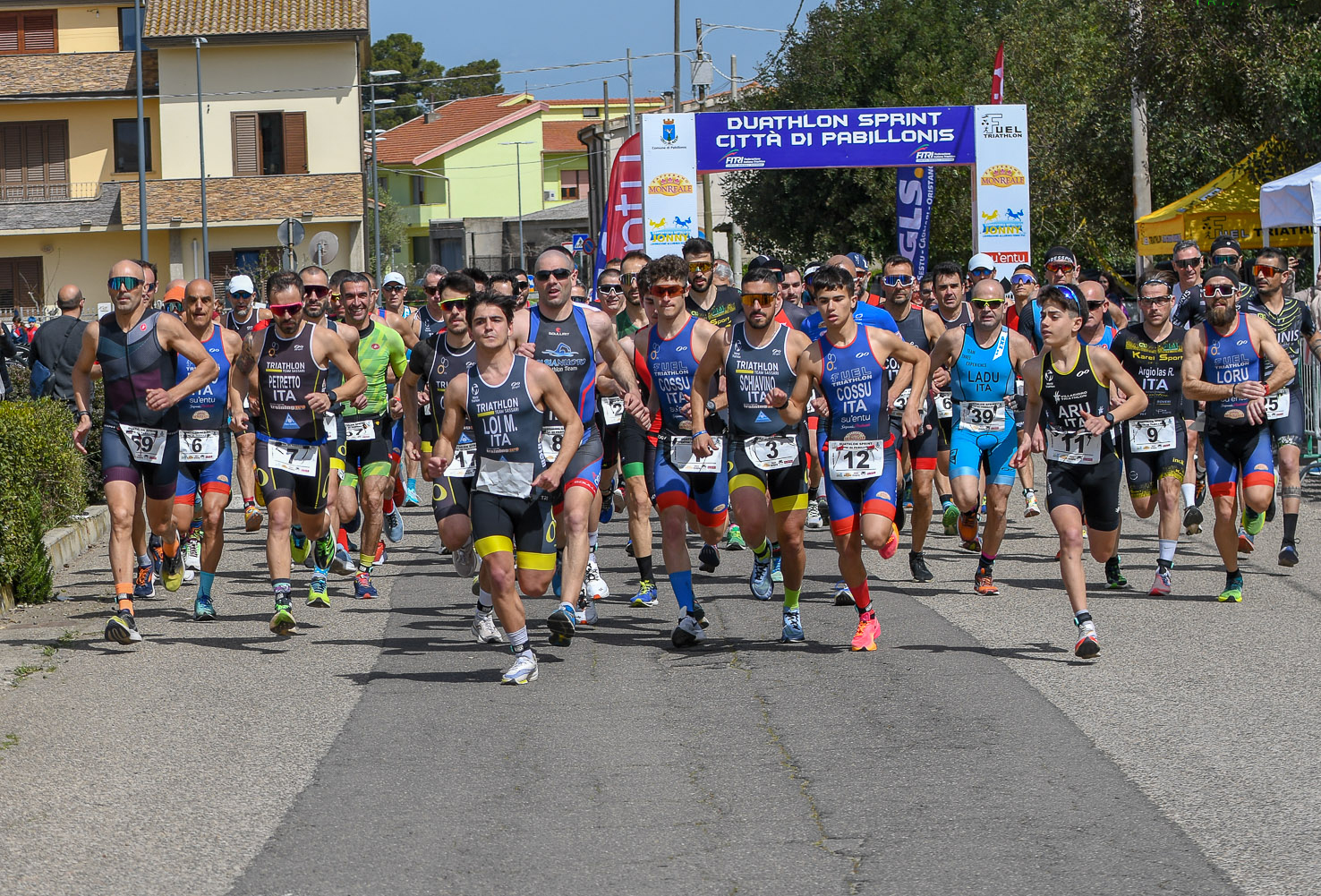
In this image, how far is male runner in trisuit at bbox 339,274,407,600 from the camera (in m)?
11.9

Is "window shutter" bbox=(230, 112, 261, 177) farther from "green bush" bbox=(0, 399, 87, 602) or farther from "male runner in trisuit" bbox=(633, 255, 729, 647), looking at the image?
"male runner in trisuit" bbox=(633, 255, 729, 647)

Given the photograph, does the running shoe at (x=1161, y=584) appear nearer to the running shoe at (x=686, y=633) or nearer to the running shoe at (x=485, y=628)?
the running shoe at (x=686, y=633)

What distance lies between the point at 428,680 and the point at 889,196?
36898mm

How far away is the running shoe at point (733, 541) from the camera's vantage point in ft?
44.0

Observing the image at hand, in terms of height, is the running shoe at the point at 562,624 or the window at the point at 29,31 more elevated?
the window at the point at 29,31

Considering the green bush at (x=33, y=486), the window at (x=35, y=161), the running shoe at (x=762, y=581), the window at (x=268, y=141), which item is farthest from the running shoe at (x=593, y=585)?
the window at (x=35, y=161)

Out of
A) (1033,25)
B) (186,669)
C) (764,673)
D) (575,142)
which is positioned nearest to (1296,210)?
(764,673)

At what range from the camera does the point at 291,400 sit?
401 inches

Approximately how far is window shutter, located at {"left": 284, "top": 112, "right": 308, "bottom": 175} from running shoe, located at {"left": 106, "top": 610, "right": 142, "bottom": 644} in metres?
44.4

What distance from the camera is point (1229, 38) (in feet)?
75.3

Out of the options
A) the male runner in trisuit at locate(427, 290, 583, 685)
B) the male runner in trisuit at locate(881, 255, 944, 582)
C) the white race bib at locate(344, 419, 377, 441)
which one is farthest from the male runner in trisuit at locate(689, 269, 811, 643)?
the white race bib at locate(344, 419, 377, 441)

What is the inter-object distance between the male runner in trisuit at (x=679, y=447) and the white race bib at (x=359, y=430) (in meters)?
2.74

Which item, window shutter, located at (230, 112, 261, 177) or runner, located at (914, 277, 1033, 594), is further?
window shutter, located at (230, 112, 261, 177)

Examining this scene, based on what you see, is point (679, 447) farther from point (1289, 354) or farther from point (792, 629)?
point (1289, 354)
